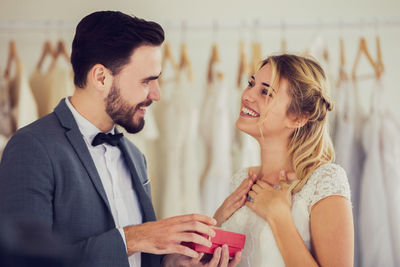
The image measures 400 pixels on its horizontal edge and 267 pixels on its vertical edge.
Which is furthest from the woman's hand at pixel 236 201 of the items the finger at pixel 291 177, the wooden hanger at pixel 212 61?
the wooden hanger at pixel 212 61

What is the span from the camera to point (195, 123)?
2.24m

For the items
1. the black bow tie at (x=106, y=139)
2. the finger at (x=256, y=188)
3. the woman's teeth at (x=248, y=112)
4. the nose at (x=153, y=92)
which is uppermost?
the nose at (x=153, y=92)

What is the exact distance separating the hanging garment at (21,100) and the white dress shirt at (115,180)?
871mm

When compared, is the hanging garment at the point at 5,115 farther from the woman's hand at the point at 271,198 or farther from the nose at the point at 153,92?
the woman's hand at the point at 271,198

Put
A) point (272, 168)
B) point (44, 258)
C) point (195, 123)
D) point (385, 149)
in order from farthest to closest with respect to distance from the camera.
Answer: point (195, 123)
point (385, 149)
point (272, 168)
point (44, 258)

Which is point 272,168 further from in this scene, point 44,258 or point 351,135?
point 44,258

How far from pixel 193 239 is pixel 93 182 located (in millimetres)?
319

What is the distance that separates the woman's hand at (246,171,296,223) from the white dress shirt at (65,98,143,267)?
0.37m

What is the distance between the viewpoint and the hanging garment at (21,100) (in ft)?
7.07

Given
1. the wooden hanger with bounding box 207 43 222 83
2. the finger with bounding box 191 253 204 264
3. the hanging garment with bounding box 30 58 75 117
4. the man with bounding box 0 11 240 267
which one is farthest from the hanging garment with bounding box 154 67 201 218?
the finger with bounding box 191 253 204 264

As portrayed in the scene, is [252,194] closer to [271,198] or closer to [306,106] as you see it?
[271,198]

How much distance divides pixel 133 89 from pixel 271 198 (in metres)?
0.53

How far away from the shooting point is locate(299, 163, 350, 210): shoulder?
126 cm

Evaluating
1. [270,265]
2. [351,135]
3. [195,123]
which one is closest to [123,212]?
[270,265]
